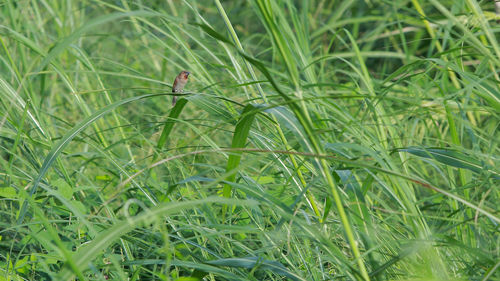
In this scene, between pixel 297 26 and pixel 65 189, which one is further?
pixel 297 26

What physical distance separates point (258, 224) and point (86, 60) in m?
0.85

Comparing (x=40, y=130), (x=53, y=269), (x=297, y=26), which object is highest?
(x=297, y=26)

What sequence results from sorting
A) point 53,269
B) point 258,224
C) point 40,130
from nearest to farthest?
point 258,224, point 53,269, point 40,130

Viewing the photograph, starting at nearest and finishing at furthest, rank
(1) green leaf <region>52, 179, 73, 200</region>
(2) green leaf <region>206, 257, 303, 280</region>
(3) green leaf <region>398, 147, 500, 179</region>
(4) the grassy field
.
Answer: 1. (4) the grassy field
2. (2) green leaf <region>206, 257, 303, 280</region>
3. (3) green leaf <region>398, 147, 500, 179</region>
4. (1) green leaf <region>52, 179, 73, 200</region>

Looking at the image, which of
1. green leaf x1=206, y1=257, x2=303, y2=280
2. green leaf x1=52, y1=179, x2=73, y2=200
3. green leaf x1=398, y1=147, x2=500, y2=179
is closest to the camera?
green leaf x1=206, y1=257, x2=303, y2=280

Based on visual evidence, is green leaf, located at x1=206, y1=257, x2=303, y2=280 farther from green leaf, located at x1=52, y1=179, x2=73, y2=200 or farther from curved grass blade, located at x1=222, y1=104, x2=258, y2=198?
green leaf, located at x1=52, y1=179, x2=73, y2=200

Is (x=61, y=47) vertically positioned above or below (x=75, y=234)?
above

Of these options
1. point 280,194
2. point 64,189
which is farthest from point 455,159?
point 64,189

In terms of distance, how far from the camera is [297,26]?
1.73 meters

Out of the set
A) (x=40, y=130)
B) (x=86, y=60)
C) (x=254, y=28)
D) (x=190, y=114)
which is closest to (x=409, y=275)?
(x=40, y=130)

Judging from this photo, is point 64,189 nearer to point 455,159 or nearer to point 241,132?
point 241,132

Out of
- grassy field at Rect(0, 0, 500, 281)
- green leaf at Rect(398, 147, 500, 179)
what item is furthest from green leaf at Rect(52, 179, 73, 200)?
green leaf at Rect(398, 147, 500, 179)

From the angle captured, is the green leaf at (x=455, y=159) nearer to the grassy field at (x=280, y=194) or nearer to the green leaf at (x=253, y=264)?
the grassy field at (x=280, y=194)

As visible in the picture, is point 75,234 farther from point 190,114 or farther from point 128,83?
point 128,83
